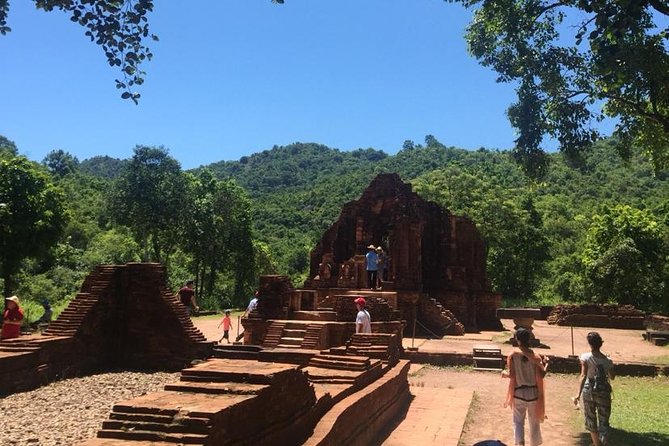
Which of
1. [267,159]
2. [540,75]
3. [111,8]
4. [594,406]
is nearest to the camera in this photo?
[111,8]

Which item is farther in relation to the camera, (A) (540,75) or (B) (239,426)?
(A) (540,75)

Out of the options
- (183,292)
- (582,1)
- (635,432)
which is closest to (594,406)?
(635,432)

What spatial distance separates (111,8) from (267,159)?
137131 mm

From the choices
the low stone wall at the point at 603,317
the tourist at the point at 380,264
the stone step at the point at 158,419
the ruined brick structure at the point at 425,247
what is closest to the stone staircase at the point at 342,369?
the stone step at the point at 158,419

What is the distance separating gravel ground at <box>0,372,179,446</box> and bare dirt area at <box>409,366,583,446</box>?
470 centimetres

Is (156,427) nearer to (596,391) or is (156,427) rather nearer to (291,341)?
(596,391)

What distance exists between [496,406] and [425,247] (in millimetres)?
15396

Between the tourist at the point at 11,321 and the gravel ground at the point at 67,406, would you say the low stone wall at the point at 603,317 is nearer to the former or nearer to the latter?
the gravel ground at the point at 67,406

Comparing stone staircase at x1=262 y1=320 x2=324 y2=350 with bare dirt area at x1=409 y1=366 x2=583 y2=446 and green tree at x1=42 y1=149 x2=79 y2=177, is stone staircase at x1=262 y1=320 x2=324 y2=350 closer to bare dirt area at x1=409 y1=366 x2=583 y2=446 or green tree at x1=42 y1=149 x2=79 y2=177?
bare dirt area at x1=409 y1=366 x2=583 y2=446

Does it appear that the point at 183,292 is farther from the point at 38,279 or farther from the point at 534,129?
the point at 38,279

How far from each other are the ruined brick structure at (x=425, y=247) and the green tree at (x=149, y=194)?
1126 centimetres

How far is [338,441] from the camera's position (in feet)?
19.4

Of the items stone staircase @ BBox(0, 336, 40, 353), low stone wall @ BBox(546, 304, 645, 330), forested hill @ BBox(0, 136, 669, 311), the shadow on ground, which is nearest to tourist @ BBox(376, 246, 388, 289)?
forested hill @ BBox(0, 136, 669, 311)

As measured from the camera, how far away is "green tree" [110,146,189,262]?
109ft
